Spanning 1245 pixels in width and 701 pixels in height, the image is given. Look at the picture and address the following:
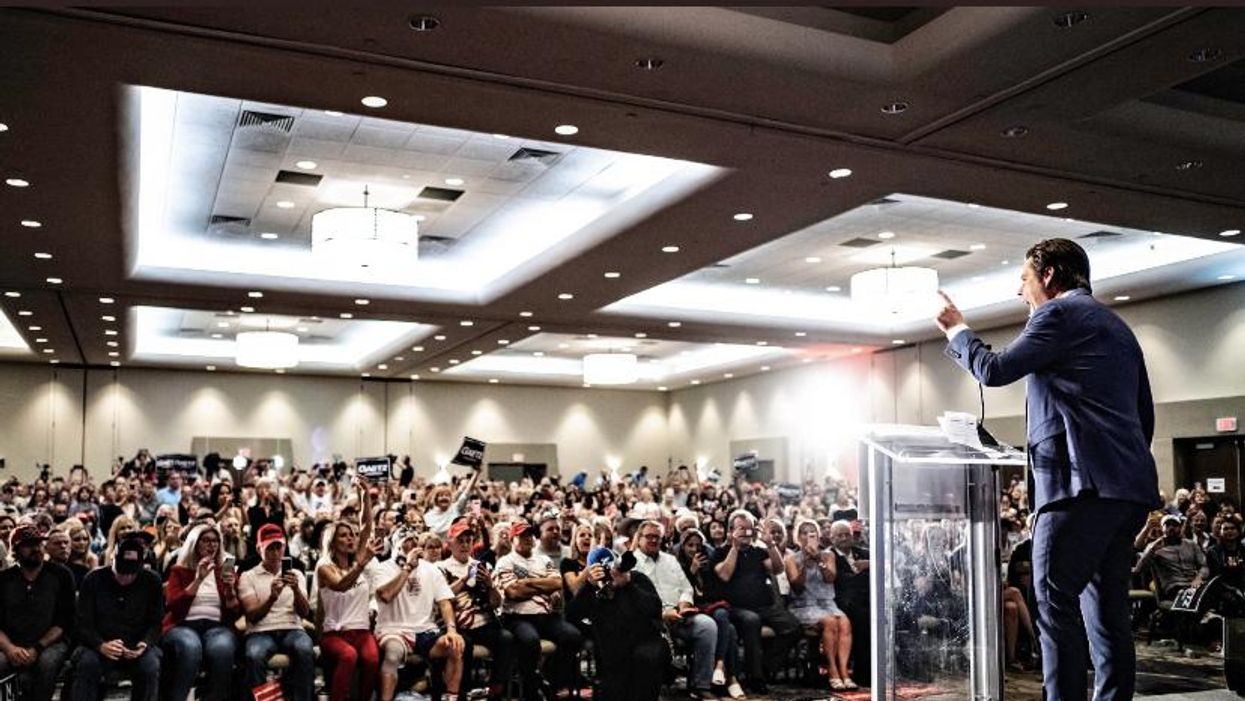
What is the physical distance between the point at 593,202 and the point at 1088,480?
26.5ft

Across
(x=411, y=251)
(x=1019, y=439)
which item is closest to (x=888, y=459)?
(x=411, y=251)

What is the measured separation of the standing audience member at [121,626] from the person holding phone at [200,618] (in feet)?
0.42

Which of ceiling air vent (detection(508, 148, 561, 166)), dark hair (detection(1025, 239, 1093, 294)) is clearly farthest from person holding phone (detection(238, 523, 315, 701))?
dark hair (detection(1025, 239, 1093, 294))

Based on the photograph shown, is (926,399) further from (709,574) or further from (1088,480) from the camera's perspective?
(1088,480)

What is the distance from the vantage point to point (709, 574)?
8828 millimetres

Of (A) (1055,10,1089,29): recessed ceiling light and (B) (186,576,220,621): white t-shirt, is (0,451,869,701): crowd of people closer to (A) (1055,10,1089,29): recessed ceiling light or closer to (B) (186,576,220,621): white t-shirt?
(B) (186,576,220,621): white t-shirt

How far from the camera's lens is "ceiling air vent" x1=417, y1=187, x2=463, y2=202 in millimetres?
10336

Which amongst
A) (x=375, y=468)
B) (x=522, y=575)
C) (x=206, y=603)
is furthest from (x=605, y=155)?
(x=206, y=603)

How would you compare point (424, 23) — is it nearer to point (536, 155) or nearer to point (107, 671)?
point (536, 155)

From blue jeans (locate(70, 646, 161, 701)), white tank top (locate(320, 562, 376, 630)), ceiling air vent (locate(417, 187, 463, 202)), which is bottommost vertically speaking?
blue jeans (locate(70, 646, 161, 701))

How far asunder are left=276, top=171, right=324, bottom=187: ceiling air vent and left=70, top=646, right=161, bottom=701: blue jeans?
4.53m

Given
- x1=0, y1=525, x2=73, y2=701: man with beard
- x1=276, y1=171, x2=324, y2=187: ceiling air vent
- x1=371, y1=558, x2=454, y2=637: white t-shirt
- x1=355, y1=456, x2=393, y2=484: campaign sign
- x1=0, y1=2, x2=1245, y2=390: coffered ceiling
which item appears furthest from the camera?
x1=276, y1=171, x2=324, y2=187: ceiling air vent

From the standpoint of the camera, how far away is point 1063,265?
10.1 ft

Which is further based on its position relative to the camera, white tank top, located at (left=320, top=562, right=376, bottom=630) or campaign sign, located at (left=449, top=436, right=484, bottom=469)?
campaign sign, located at (left=449, top=436, right=484, bottom=469)
